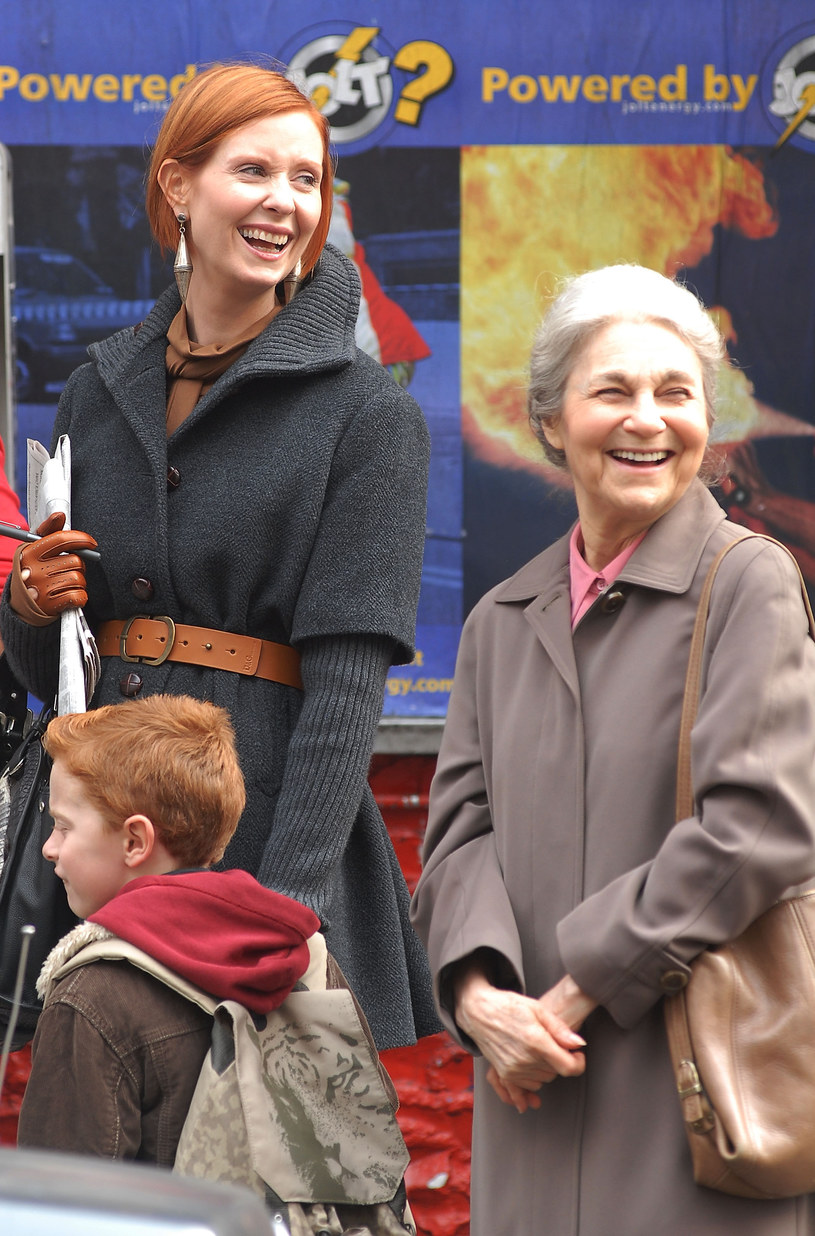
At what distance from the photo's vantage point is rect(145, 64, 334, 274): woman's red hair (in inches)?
96.7

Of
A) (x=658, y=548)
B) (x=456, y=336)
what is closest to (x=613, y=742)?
(x=658, y=548)

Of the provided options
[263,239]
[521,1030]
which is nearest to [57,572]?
[263,239]

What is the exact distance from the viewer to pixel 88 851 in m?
2.19

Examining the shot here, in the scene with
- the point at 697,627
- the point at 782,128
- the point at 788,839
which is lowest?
the point at 788,839

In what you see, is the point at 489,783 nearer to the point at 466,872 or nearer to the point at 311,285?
the point at 466,872

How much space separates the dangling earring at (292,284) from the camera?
→ 258cm

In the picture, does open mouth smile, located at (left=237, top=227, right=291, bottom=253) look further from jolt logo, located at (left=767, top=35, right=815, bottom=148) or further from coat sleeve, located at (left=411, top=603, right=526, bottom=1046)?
jolt logo, located at (left=767, top=35, right=815, bottom=148)

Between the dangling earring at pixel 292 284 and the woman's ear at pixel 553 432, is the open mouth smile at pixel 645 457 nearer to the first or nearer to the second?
the woman's ear at pixel 553 432

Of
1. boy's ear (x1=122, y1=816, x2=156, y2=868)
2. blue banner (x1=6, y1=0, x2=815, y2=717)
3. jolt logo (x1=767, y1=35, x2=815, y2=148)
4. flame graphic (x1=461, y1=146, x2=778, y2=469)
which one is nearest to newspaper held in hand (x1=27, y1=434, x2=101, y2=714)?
boy's ear (x1=122, y1=816, x2=156, y2=868)

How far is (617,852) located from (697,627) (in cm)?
30

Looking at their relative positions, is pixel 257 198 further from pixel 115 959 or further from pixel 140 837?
pixel 115 959

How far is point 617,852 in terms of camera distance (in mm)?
2035

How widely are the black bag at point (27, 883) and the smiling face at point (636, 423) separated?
37.3 inches

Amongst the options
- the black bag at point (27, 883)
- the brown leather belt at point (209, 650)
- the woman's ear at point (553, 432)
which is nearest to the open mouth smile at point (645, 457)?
the woman's ear at point (553, 432)
